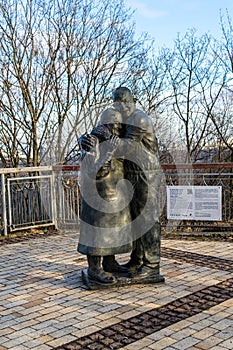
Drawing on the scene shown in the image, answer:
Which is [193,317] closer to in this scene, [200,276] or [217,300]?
[217,300]

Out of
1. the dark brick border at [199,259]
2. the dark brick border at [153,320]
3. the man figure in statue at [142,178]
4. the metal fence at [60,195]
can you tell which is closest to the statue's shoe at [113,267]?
the man figure in statue at [142,178]

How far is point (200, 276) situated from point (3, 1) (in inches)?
320

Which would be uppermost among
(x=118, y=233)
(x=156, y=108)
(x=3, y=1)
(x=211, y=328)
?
(x=3, y=1)

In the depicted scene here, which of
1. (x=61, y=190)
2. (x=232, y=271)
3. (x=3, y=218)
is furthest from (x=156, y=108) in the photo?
(x=232, y=271)

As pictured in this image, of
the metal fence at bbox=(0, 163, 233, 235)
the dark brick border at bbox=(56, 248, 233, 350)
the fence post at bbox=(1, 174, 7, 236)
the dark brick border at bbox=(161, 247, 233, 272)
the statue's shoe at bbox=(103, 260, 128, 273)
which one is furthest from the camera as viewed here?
the fence post at bbox=(1, 174, 7, 236)

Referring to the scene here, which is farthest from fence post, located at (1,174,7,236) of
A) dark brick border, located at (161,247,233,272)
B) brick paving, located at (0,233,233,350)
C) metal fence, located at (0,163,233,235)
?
dark brick border, located at (161,247,233,272)

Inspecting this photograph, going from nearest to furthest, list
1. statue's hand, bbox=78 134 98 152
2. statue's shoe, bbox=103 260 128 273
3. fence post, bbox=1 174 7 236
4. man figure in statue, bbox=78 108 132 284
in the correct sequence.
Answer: statue's hand, bbox=78 134 98 152
man figure in statue, bbox=78 108 132 284
statue's shoe, bbox=103 260 128 273
fence post, bbox=1 174 7 236

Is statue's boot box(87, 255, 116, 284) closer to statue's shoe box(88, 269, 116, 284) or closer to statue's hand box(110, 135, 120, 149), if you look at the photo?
statue's shoe box(88, 269, 116, 284)

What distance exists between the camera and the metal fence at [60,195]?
8.59 metres

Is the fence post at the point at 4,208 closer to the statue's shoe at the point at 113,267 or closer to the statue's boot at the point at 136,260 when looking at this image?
the statue's shoe at the point at 113,267

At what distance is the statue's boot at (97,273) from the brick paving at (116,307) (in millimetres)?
136

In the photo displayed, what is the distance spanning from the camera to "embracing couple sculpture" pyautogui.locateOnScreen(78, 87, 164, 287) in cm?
525

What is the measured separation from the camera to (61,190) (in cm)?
961

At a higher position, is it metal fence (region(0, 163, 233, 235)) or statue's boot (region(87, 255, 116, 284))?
metal fence (region(0, 163, 233, 235))
